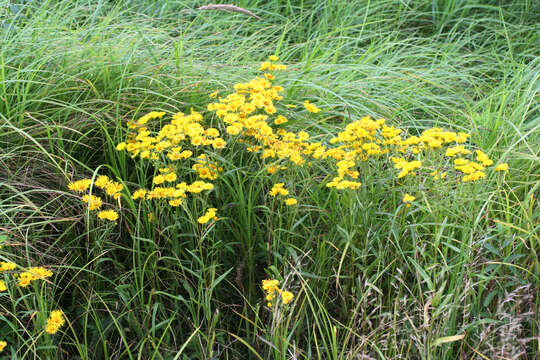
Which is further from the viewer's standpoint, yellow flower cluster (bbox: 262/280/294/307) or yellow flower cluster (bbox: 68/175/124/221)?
yellow flower cluster (bbox: 68/175/124/221)

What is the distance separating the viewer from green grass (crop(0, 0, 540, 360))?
6.43 ft

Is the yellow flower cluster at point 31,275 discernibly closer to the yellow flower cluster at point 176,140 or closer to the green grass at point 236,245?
the green grass at point 236,245

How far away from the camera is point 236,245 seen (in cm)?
232

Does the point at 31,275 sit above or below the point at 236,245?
above

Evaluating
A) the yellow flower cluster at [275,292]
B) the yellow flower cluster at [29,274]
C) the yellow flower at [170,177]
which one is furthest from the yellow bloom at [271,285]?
the yellow flower cluster at [29,274]

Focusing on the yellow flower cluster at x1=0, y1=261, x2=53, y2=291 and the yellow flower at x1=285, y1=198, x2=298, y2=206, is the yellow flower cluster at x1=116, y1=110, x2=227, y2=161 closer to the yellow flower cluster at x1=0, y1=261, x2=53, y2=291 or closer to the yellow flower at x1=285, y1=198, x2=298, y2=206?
the yellow flower at x1=285, y1=198, x2=298, y2=206

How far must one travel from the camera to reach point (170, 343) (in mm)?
2111

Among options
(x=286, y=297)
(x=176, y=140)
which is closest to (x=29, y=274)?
(x=176, y=140)

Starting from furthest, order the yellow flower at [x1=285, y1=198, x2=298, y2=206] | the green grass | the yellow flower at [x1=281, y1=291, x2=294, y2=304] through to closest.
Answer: the yellow flower at [x1=285, y1=198, x2=298, y2=206], the green grass, the yellow flower at [x1=281, y1=291, x2=294, y2=304]

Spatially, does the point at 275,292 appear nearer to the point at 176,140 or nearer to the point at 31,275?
the point at 176,140

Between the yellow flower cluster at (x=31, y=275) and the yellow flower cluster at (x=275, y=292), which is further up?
the yellow flower cluster at (x=31, y=275)

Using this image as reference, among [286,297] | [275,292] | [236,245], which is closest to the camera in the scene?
[286,297]

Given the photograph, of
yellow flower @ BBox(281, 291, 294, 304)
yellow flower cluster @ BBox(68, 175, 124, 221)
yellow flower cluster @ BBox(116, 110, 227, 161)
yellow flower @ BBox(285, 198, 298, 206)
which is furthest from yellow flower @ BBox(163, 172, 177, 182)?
yellow flower @ BBox(281, 291, 294, 304)

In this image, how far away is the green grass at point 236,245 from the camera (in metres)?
1.96
